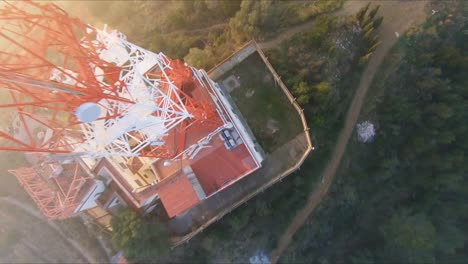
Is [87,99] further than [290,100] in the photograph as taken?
No

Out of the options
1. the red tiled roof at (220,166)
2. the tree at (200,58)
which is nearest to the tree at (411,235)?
the red tiled roof at (220,166)

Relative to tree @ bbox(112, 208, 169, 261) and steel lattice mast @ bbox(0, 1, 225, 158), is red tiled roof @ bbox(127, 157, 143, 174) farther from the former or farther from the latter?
steel lattice mast @ bbox(0, 1, 225, 158)

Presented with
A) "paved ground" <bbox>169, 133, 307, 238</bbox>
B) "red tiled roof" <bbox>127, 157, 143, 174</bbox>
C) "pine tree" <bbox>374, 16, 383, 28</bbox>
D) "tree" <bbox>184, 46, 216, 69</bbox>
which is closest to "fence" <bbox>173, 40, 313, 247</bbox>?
"paved ground" <bbox>169, 133, 307, 238</bbox>

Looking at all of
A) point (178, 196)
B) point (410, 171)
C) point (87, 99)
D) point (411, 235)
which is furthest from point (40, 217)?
point (410, 171)

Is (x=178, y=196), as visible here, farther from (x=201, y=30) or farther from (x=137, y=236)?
(x=201, y=30)

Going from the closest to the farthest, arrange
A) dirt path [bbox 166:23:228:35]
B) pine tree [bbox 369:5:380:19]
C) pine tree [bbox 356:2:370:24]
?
pine tree [bbox 369:5:380:19], pine tree [bbox 356:2:370:24], dirt path [bbox 166:23:228:35]

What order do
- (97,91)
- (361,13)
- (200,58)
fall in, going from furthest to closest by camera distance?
(200,58)
(361,13)
(97,91)
